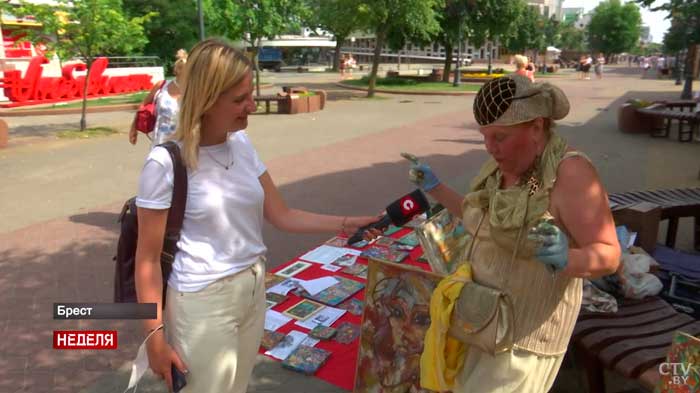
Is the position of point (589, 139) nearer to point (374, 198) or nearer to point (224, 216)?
point (374, 198)

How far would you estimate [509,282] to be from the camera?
5.86 ft

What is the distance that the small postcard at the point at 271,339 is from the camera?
3.56 meters

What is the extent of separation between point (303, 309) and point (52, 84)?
17.9 meters

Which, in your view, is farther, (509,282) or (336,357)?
(336,357)

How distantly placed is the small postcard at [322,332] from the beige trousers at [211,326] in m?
1.55

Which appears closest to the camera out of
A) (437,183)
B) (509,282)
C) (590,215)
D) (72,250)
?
(590,215)

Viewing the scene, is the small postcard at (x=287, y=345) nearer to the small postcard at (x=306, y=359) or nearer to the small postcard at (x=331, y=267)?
the small postcard at (x=306, y=359)

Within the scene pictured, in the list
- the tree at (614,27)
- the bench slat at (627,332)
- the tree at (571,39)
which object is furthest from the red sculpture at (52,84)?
the tree at (571,39)

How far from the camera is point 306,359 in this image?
3.38m

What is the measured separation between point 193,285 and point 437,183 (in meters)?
1.09

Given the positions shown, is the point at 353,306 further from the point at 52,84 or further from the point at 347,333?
the point at 52,84

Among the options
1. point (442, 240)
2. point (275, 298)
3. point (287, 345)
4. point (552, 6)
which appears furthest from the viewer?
point (552, 6)

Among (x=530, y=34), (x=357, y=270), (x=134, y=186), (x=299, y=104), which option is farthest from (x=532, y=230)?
(x=530, y=34)

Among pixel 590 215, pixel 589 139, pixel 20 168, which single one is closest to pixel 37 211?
pixel 20 168
